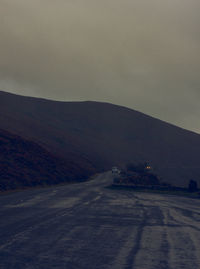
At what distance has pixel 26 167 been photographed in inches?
2576

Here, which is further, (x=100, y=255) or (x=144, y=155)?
(x=144, y=155)

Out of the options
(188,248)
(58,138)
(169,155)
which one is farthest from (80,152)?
(188,248)

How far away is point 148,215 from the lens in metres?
20.8

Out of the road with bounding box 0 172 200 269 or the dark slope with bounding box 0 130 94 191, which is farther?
the dark slope with bounding box 0 130 94 191

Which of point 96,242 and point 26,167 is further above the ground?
point 26,167

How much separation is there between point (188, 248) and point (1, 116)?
434 ft

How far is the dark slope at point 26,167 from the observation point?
54.3 metres

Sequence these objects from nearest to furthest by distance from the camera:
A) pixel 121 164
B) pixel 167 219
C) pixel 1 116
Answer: pixel 167 219 → pixel 1 116 → pixel 121 164

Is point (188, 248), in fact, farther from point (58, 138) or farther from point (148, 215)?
point (58, 138)

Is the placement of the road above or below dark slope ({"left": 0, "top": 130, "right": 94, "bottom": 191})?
below

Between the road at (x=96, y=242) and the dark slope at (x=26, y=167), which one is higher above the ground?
the dark slope at (x=26, y=167)

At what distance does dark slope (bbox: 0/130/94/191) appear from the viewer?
5432cm

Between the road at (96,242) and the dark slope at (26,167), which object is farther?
the dark slope at (26,167)

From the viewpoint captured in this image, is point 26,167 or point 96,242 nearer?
point 96,242
